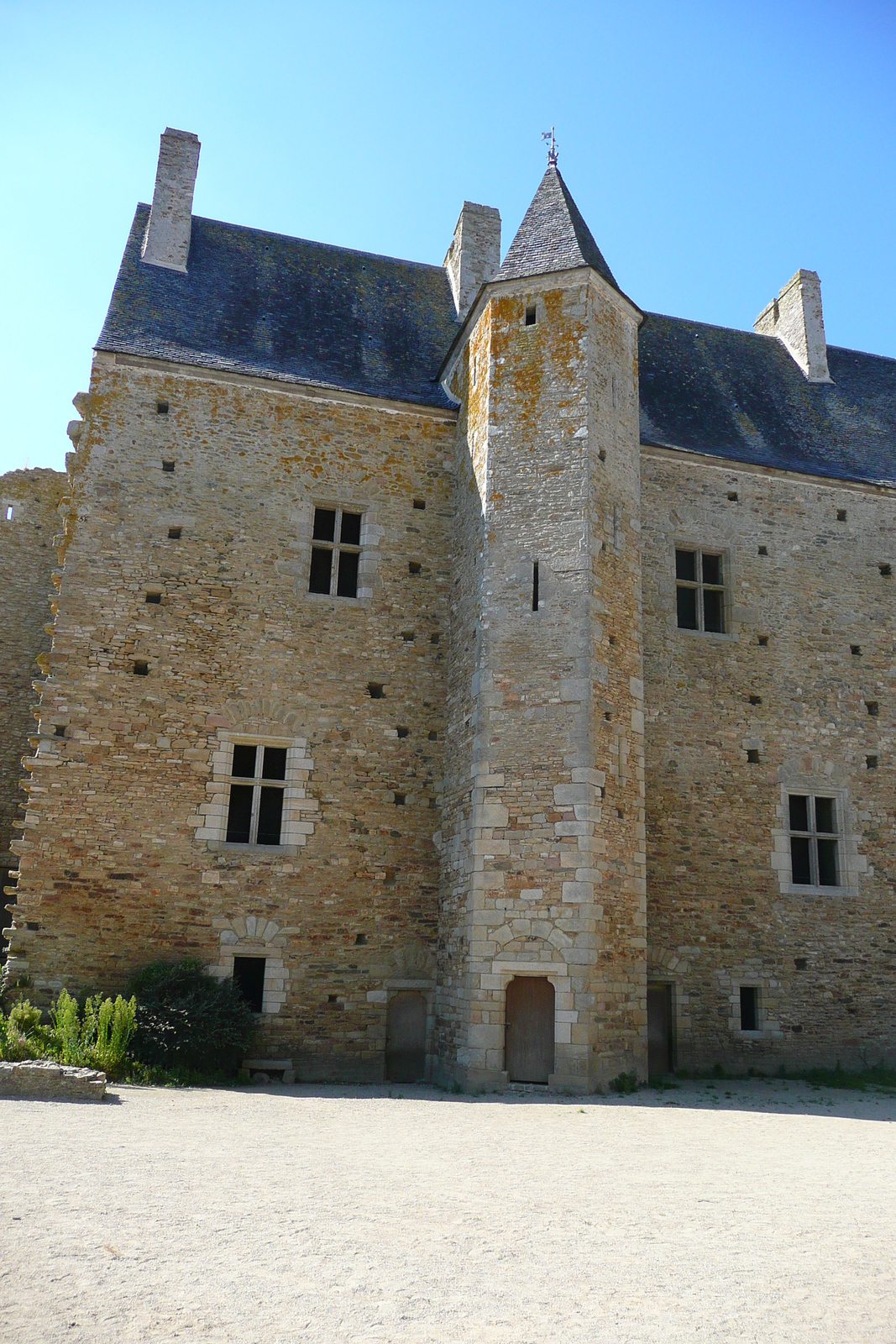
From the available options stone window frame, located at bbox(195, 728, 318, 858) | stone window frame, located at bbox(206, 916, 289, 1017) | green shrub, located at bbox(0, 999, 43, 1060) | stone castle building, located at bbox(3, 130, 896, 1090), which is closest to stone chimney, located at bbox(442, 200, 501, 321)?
stone castle building, located at bbox(3, 130, 896, 1090)

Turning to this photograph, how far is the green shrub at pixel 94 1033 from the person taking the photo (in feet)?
27.7

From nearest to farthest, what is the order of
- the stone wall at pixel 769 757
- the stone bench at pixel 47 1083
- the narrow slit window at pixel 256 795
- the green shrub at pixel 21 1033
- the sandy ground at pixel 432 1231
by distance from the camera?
the sandy ground at pixel 432 1231
the stone bench at pixel 47 1083
the green shrub at pixel 21 1033
the narrow slit window at pixel 256 795
the stone wall at pixel 769 757

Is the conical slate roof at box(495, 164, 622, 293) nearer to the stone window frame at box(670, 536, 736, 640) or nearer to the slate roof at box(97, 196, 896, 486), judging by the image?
the slate roof at box(97, 196, 896, 486)

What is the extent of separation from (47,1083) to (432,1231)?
4.54 m

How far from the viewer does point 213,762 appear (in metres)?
10.7

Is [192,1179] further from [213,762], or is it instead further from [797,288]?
[797,288]

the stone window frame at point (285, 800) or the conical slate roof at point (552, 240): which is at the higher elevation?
the conical slate roof at point (552, 240)

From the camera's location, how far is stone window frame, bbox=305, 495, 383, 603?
11.6 m

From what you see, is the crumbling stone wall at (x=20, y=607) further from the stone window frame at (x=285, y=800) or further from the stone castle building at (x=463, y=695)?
the stone window frame at (x=285, y=800)

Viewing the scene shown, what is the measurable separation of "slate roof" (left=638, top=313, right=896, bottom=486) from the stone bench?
32.1ft

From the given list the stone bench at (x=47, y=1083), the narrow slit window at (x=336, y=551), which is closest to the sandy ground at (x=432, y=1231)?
the stone bench at (x=47, y=1083)

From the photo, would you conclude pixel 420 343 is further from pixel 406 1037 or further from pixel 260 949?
pixel 406 1037

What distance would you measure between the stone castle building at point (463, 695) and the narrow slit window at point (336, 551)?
59mm

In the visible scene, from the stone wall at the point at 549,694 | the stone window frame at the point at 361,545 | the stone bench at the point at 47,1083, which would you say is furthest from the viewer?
the stone window frame at the point at 361,545
